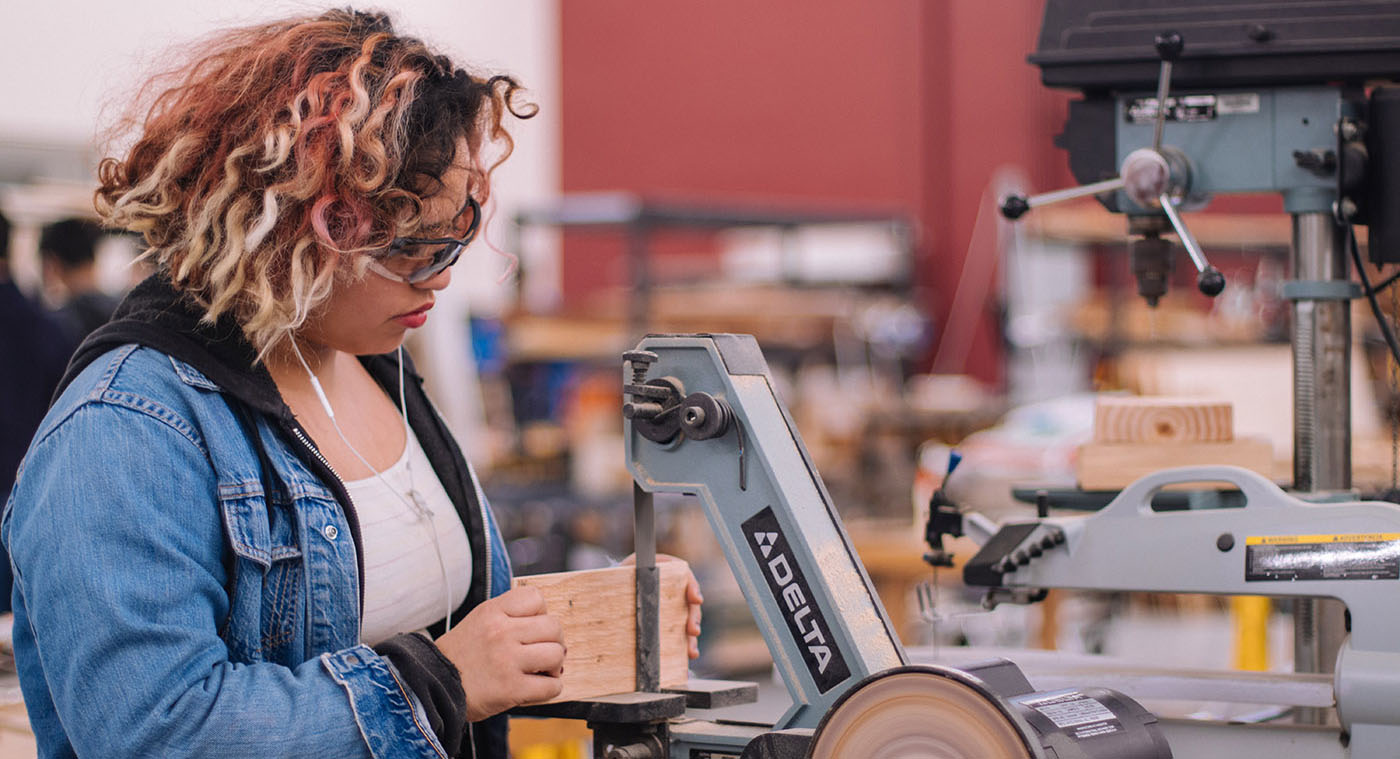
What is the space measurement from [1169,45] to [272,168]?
3.29 ft

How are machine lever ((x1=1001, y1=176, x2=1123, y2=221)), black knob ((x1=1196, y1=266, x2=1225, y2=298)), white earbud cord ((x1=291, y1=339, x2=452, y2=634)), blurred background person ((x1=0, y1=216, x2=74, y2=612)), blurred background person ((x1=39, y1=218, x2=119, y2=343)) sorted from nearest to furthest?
white earbud cord ((x1=291, y1=339, x2=452, y2=634))
black knob ((x1=1196, y1=266, x2=1225, y2=298))
machine lever ((x1=1001, y1=176, x2=1123, y2=221))
blurred background person ((x1=0, y1=216, x2=74, y2=612))
blurred background person ((x1=39, y1=218, x2=119, y2=343))

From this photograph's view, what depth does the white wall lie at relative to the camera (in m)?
1.51

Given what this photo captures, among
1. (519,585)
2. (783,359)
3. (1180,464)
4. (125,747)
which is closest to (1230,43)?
(1180,464)

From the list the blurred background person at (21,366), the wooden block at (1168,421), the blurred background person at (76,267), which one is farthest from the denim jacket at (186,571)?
the blurred background person at (76,267)

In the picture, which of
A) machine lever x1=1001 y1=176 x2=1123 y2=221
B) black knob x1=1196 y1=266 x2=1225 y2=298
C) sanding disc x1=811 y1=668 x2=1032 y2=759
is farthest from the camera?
machine lever x1=1001 y1=176 x2=1123 y2=221

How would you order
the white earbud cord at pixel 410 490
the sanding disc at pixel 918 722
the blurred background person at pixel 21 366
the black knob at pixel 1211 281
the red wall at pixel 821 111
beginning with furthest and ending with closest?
the red wall at pixel 821 111 → the blurred background person at pixel 21 366 → the black knob at pixel 1211 281 → the white earbud cord at pixel 410 490 → the sanding disc at pixel 918 722

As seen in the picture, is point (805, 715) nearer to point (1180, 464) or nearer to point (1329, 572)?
point (1329, 572)

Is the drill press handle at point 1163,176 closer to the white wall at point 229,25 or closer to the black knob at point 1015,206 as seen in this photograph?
the black knob at point 1015,206

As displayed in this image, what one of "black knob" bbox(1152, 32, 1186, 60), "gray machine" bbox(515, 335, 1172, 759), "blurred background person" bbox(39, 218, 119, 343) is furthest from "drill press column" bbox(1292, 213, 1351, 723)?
"blurred background person" bbox(39, 218, 119, 343)

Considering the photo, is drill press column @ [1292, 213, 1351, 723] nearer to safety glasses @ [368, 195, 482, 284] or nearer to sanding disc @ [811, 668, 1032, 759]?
sanding disc @ [811, 668, 1032, 759]

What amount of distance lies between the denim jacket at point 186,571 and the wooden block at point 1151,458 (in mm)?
919

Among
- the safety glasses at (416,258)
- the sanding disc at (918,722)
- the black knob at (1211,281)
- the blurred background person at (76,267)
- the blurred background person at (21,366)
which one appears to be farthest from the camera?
the blurred background person at (76,267)

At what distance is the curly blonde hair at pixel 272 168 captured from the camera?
130 cm

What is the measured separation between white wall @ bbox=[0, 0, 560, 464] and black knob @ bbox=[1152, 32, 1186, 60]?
717 mm
